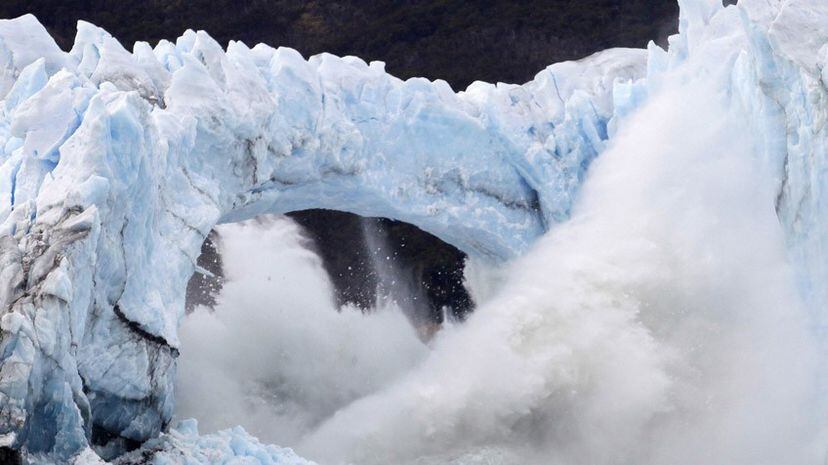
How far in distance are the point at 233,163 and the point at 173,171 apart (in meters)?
1.16

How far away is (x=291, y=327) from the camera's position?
19.3 meters

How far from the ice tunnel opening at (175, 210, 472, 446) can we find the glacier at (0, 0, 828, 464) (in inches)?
103

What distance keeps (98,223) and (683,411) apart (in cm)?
818

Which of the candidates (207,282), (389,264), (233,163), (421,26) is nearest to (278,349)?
(207,282)

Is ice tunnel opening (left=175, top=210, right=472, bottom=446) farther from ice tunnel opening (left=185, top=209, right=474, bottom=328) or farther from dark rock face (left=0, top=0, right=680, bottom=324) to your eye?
dark rock face (left=0, top=0, right=680, bottom=324)

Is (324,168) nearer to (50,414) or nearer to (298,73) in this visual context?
(298,73)

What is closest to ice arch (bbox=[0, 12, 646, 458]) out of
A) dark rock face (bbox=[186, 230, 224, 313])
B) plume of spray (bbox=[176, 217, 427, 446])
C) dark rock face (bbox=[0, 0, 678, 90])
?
plume of spray (bbox=[176, 217, 427, 446])

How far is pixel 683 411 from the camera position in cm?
1567

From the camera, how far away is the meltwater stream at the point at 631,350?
49.4 ft

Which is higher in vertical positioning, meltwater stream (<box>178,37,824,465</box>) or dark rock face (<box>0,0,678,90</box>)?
dark rock face (<box>0,0,678,90</box>)

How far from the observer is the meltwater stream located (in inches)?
593

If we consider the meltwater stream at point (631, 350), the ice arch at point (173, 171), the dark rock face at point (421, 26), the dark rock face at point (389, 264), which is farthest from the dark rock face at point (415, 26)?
the meltwater stream at point (631, 350)

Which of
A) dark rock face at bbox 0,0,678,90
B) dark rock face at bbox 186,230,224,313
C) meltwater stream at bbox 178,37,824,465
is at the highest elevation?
dark rock face at bbox 0,0,678,90

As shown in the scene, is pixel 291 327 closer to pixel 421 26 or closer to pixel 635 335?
pixel 635 335
